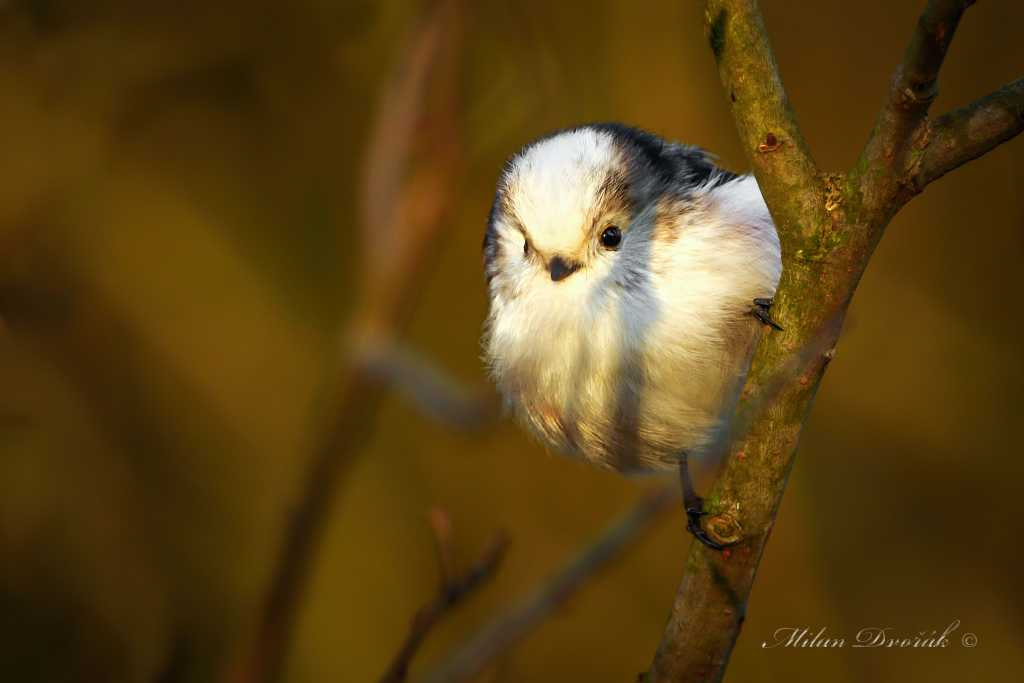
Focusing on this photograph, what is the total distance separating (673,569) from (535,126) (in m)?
1.34

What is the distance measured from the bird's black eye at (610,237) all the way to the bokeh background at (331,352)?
34.4 inches

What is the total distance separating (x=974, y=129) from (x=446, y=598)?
2.65 feet

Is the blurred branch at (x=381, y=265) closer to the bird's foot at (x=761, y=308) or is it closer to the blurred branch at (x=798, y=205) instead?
the blurred branch at (x=798, y=205)

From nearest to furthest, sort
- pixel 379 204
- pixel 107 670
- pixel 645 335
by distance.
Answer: pixel 379 204 < pixel 645 335 < pixel 107 670

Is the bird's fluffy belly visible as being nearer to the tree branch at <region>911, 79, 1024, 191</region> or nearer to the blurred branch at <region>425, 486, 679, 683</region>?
the tree branch at <region>911, 79, 1024, 191</region>

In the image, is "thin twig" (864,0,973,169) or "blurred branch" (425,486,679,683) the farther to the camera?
"thin twig" (864,0,973,169)

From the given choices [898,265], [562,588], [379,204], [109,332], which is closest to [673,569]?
[898,265]

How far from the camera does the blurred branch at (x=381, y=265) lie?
68cm

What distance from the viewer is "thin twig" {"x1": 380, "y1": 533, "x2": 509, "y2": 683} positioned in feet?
3.37

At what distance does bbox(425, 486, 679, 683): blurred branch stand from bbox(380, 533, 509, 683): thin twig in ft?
0.52

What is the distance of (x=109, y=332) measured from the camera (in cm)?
297

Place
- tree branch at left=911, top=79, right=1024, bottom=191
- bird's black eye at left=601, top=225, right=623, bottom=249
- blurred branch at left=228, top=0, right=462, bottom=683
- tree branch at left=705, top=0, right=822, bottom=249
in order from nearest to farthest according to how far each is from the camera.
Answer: blurred branch at left=228, top=0, right=462, bottom=683 → tree branch at left=911, top=79, right=1024, bottom=191 → tree branch at left=705, top=0, right=822, bottom=249 → bird's black eye at left=601, top=225, right=623, bottom=249

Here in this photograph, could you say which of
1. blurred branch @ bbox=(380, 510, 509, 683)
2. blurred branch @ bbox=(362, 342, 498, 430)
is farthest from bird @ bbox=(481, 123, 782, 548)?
blurred branch @ bbox=(362, 342, 498, 430)

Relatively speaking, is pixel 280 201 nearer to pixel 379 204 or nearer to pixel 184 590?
pixel 184 590
